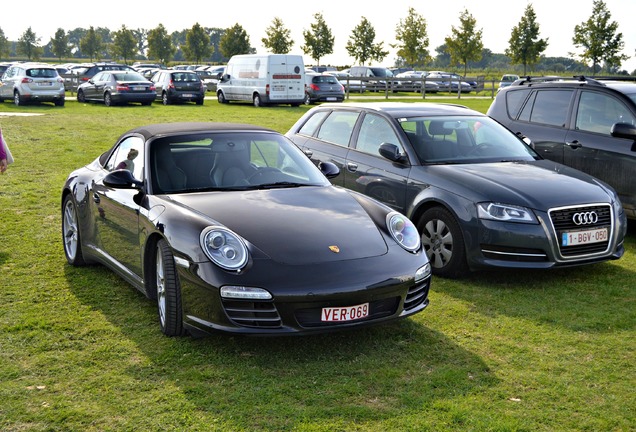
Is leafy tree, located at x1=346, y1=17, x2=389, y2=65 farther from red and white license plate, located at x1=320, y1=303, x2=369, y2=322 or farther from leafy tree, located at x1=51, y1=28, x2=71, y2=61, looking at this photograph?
red and white license plate, located at x1=320, y1=303, x2=369, y2=322

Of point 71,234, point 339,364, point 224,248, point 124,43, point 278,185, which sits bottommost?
point 339,364

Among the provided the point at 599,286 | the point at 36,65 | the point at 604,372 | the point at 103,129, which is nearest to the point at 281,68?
the point at 36,65

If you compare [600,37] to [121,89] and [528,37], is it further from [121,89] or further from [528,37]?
[121,89]

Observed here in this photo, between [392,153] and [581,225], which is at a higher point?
[392,153]

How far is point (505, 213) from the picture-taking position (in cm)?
710

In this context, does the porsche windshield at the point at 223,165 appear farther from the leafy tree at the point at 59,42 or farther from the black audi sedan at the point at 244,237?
the leafy tree at the point at 59,42

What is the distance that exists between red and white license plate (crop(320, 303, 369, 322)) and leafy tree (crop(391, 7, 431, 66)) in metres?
71.9

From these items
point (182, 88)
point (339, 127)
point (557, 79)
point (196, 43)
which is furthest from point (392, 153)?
point (196, 43)

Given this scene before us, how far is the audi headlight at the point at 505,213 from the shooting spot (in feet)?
23.1

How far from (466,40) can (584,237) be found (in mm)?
65604

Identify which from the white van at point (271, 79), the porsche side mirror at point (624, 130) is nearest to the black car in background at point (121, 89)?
the white van at point (271, 79)

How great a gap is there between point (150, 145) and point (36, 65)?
94.3 ft

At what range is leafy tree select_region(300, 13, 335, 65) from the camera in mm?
77500

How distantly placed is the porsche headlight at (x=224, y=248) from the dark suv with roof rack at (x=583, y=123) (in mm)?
5538
